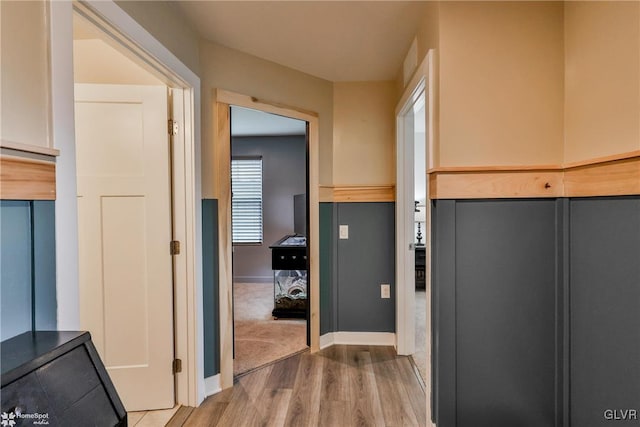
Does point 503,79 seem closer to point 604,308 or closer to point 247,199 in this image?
point 604,308

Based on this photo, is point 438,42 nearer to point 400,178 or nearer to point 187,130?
point 400,178

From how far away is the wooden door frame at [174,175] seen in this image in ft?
3.74

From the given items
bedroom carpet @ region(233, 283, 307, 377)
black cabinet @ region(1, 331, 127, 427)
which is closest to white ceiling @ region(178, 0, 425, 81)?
black cabinet @ region(1, 331, 127, 427)

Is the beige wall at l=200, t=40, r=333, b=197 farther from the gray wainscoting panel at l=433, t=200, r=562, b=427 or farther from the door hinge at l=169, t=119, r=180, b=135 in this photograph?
the gray wainscoting panel at l=433, t=200, r=562, b=427

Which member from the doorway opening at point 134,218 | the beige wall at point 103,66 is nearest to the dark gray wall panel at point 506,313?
the doorway opening at point 134,218

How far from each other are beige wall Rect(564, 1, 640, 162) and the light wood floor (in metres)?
1.71

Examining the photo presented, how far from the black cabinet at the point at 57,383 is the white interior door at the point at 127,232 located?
42.4 inches

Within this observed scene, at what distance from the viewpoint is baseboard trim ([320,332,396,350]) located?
9.84 ft

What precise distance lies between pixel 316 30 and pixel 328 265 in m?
1.83

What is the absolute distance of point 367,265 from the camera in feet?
9.85

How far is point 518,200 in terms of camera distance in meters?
Answer: 1.62

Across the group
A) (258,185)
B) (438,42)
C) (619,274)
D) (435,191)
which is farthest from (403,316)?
(258,185)

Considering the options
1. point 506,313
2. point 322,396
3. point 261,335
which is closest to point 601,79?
point 506,313

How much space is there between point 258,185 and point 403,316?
10.9 feet
